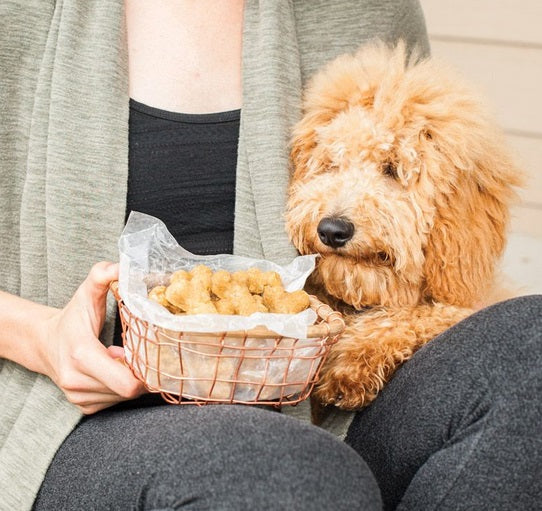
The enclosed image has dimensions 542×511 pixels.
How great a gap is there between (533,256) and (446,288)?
38.6 inches

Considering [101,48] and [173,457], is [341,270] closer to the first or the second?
[173,457]

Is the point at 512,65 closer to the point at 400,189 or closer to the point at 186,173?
the point at 400,189

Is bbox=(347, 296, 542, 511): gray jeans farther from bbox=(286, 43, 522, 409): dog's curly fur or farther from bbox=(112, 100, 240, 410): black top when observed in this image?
bbox=(112, 100, 240, 410): black top

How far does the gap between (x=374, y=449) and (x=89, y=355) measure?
0.44 m

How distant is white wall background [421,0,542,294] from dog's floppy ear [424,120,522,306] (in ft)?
2.71

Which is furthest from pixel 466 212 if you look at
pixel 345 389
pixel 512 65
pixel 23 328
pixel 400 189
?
pixel 512 65

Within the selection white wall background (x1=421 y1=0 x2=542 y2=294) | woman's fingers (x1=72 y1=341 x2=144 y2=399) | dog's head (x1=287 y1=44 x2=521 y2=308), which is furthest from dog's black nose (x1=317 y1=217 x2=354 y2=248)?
white wall background (x1=421 y1=0 x2=542 y2=294)

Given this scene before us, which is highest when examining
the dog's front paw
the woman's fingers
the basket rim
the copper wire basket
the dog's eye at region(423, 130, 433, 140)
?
the dog's eye at region(423, 130, 433, 140)

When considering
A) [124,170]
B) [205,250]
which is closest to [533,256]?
[205,250]

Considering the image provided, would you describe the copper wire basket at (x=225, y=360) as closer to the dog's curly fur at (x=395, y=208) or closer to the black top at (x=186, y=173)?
the dog's curly fur at (x=395, y=208)

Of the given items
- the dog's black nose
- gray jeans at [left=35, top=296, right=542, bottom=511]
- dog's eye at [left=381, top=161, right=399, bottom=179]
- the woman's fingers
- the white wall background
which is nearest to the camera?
gray jeans at [left=35, top=296, right=542, bottom=511]

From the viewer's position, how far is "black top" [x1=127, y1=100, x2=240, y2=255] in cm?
128

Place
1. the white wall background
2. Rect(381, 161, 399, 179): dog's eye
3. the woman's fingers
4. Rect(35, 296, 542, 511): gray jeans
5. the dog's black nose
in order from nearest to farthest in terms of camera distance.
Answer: Rect(35, 296, 542, 511): gray jeans
the woman's fingers
the dog's black nose
Rect(381, 161, 399, 179): dog's eye
the white wall background

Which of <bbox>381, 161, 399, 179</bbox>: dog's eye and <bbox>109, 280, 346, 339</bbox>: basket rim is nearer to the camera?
<bbox>109, 280, 346, 339</bbox>: basket rim
